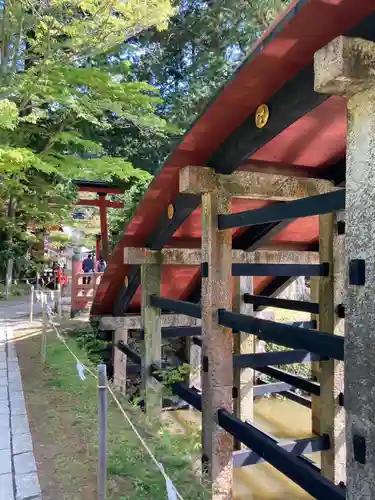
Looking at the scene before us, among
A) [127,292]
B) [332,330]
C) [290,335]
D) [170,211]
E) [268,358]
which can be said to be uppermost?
[170,211]

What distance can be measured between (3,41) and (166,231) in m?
8.05

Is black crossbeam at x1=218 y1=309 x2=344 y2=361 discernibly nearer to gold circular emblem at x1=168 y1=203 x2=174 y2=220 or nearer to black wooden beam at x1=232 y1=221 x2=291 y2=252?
gold circular emblem at x1=168 y1=203 x2=174 y2=220

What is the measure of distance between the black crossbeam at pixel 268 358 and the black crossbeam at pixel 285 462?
111cm

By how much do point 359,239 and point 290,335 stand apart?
1322mm

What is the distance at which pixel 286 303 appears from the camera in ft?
21.4

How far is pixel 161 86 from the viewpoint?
16.1 metres

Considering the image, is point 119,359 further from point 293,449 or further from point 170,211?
point 293,449

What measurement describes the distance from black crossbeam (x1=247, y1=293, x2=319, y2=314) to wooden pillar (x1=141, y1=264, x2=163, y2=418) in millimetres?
1524

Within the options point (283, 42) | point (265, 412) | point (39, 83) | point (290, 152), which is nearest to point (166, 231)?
point (290, 152)

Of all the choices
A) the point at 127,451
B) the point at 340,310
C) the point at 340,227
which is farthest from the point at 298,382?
the point at 127,451

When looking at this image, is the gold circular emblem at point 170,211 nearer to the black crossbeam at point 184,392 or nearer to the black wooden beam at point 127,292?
the black wooden beam at point 127,292

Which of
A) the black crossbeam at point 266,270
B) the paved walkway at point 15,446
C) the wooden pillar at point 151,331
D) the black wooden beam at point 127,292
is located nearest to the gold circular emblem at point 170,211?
the black crossbeam at point 266,270

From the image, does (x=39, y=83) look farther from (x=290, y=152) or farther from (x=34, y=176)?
(x=290, y=152)

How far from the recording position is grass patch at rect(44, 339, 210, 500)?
132 inches
